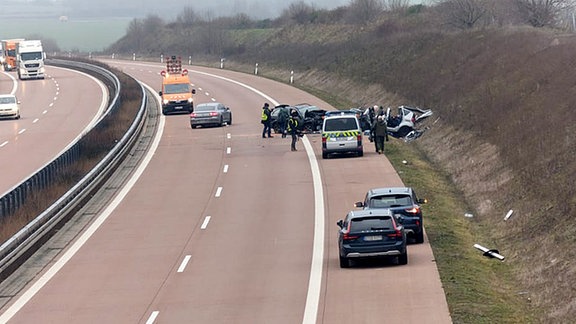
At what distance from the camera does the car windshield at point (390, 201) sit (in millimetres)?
28781

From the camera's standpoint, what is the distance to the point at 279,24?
145 m

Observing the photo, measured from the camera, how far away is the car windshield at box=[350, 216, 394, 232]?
25578 millimetres

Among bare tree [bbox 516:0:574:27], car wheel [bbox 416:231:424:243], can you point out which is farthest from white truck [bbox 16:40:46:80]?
car wheel [bbox 416:231:424:243]

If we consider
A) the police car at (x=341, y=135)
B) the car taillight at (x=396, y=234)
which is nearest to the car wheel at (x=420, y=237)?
the car taillight at (x=396, y=234)

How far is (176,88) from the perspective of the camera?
221 ft

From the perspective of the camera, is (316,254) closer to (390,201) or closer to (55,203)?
(390,201)

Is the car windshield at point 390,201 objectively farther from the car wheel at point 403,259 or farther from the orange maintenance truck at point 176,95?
the orange maintenance truck at point 176,95

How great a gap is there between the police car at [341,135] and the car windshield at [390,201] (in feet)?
54.9

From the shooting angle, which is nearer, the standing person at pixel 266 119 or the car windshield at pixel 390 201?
the car windshield at pixel 390 201

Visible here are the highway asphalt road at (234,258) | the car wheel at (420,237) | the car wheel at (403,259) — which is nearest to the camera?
the highway asphalt road at (234,258)

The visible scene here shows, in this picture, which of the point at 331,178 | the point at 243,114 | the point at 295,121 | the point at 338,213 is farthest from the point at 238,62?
the point at 338,213

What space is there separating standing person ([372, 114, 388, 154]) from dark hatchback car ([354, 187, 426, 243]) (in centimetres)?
1660

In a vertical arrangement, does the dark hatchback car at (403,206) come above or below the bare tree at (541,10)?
below

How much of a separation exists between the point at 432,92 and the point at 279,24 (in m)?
84.9
